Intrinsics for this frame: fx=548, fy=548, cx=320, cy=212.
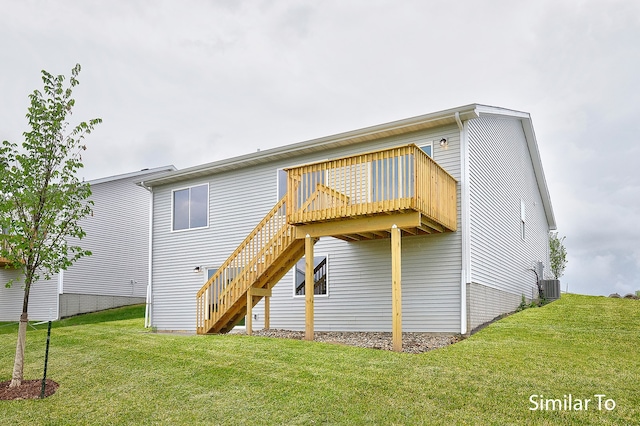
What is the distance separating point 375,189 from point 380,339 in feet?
11.1

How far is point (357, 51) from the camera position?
64.3 ft

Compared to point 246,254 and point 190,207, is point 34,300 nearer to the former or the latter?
point 190,207

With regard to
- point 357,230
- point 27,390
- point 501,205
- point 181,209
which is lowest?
point 27,390

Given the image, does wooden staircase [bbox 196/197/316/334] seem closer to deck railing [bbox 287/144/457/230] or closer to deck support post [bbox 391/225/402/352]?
deck railing [bbox 287/144/457/230]

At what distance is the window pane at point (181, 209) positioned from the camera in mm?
17234

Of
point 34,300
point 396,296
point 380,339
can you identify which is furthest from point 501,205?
point 34,300

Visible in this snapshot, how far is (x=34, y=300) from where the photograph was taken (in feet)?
74.8

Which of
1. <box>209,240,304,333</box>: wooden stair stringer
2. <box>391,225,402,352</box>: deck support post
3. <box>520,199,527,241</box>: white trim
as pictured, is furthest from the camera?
<box>520,199,527,241</box>: white trim

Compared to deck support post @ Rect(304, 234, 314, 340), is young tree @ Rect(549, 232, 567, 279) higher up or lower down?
higher up

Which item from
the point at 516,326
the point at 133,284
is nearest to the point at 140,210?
the point at 133,284

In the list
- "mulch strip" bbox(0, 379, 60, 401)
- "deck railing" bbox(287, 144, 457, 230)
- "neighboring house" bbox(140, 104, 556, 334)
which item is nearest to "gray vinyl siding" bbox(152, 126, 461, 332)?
"neighboring house" bbox(140, 104, 556, 334)

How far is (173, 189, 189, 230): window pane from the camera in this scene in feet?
56.5

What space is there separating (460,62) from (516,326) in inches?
402

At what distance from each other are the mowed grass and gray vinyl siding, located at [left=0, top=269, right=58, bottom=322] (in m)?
10.9
